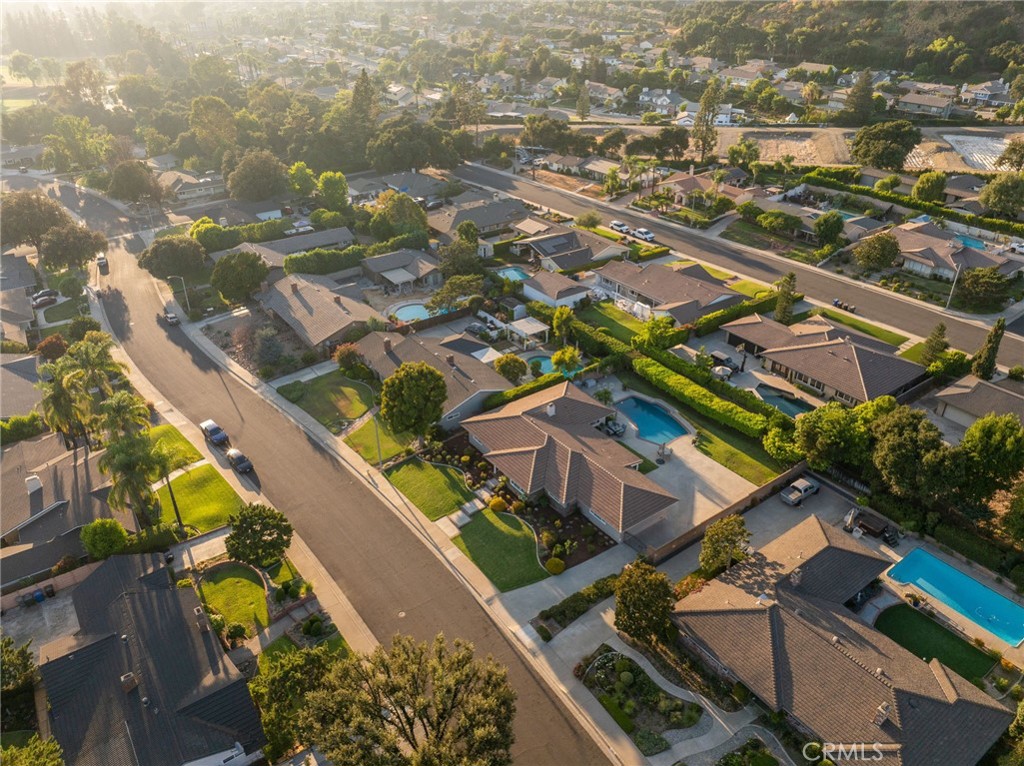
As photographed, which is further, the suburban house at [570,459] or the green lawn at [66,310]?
the green lawn at [66,310]

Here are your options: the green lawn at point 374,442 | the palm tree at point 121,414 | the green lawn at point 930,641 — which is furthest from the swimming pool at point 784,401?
the palm tree at point 121,414

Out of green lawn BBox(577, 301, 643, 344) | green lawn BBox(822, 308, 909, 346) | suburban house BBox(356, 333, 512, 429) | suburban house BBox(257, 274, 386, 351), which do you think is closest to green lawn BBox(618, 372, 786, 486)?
green lawn BBox(577, 301, 643, 344)

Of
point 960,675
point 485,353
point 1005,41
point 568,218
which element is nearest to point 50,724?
point 485,353

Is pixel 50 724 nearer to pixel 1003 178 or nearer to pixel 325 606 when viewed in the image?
pixel 325 606

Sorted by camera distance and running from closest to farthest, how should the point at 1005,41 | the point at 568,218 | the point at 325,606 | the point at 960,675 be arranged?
1. the point at 960,675
2. the point at 325,606
3. the point at 568,218
4. the point at 1005,41

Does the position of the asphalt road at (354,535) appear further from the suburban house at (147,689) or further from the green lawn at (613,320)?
the green lawn at (613,320)
